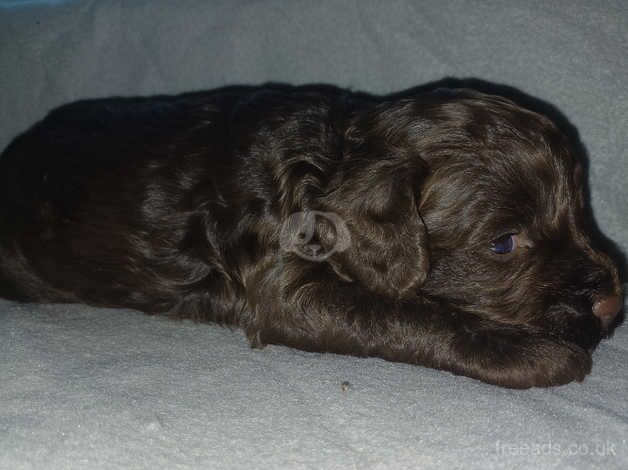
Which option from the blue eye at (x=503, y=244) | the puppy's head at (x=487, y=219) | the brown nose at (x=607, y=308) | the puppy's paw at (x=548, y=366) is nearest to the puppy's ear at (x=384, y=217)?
the puppy's head at (x=487, y=219)

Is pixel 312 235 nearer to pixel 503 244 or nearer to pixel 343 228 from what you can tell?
pixel 343 228

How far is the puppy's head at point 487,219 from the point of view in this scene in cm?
292

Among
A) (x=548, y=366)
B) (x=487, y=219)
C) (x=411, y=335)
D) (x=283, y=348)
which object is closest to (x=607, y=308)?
(x=548, y=366)

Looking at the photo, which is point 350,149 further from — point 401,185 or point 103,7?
point 103,7

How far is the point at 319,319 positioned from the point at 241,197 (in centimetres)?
65

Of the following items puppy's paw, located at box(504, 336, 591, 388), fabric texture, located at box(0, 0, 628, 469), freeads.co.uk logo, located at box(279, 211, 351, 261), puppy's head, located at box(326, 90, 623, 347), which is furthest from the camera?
freeads.co.uk logo, located at box(279, 211, 351, 261)

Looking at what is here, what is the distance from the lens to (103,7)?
5.02 metres

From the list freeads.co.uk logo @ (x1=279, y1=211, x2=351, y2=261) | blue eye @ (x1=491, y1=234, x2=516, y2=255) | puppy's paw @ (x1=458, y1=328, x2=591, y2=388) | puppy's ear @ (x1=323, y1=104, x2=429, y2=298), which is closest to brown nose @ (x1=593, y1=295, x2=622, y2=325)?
puppy's paw @ (x1=458, y1=328, x2=591, y2=388)

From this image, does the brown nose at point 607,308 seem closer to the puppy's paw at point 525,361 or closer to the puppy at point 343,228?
the puppy at point 343,228

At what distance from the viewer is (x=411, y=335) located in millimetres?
2947

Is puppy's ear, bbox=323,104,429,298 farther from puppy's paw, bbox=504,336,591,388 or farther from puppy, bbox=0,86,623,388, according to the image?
puppy's paw, bbox=504,336,591,388

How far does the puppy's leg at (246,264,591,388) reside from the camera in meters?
2.82

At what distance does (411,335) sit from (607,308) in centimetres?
80

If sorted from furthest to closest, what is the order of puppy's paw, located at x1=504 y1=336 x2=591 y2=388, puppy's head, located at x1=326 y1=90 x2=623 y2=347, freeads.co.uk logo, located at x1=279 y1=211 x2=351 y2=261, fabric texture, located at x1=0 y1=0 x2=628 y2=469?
freeads.co.uk logo, located at x1=279 y1=211 x2=351 y2=261 < puppy's head, located at x1=326 y1=90 x2=623 y2=347 < puppy's paw, located at x1=504 y1=336 x2=591 y2=388 < fabric texture, located at x1=0 y1=0 x2=628 y2=469
